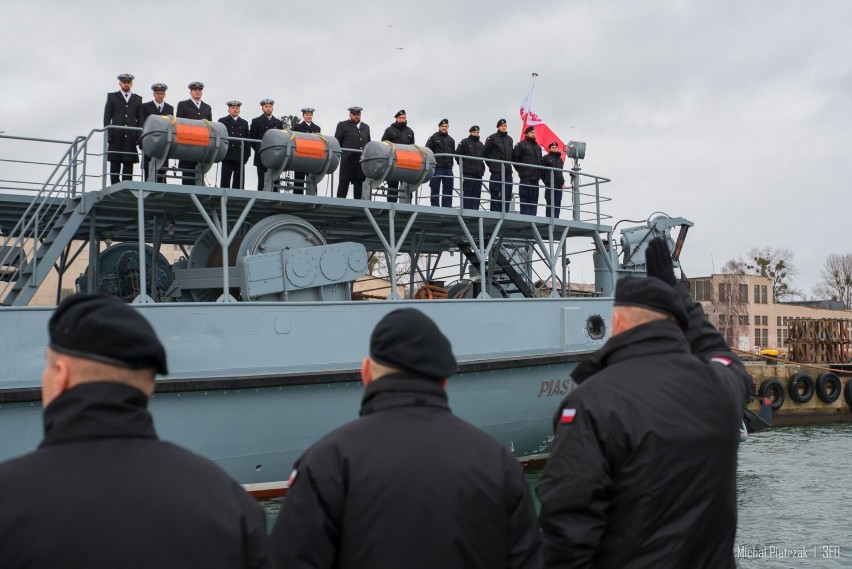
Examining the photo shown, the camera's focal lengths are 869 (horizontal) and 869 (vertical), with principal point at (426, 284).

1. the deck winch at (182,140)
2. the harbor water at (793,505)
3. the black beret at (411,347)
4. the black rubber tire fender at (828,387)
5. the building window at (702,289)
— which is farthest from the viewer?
the building window at (702,289)

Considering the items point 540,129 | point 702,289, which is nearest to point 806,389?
point 540,129

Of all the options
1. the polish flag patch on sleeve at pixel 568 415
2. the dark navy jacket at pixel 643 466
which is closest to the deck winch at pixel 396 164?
the dark navy jacket at pixel 643 466

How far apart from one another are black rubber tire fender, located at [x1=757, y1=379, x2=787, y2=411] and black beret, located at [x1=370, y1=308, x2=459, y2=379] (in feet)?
66.5

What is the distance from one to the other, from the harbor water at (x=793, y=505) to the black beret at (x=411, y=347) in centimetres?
652

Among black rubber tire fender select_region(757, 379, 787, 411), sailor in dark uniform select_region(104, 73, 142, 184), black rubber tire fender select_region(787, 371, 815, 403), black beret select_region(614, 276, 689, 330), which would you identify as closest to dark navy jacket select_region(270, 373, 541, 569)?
black beret select_region(614, 276, 689, 330)

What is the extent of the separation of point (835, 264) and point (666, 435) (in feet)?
242

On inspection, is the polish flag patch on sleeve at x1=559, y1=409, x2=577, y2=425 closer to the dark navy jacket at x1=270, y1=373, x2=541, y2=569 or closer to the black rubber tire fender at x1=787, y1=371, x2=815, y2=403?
the dark navy jacket at x1=270, y1=373, x2=541, y2=569

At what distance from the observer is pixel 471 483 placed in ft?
7.66

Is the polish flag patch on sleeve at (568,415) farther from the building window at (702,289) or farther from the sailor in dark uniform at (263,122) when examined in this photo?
the building window at (702,289)

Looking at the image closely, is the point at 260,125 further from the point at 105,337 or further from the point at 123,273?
the point at 105,337

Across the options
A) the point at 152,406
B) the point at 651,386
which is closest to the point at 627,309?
the point at 651,386

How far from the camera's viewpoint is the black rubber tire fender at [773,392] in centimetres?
2098

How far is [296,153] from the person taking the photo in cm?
1007

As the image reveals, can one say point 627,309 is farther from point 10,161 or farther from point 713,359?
point 10,161
